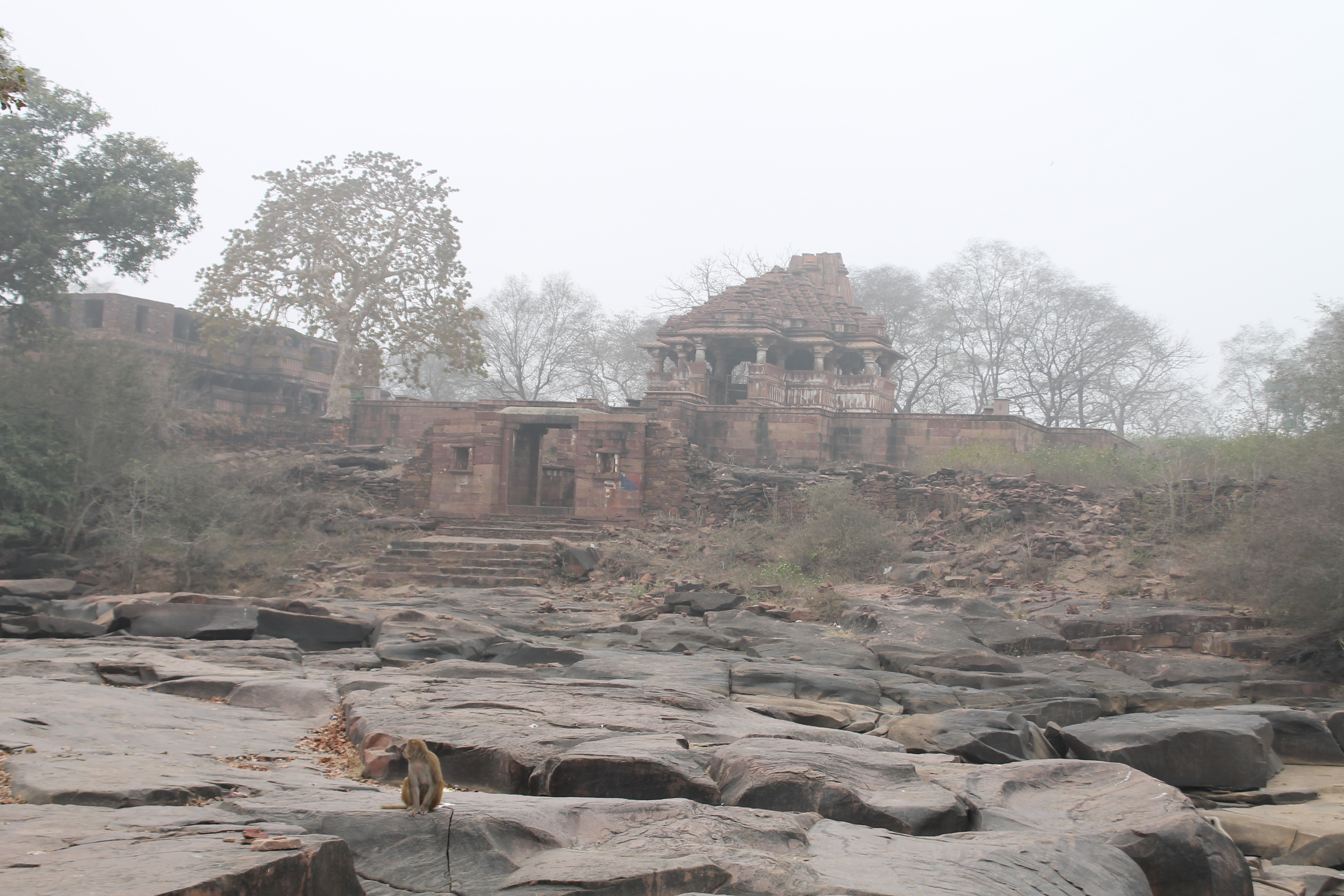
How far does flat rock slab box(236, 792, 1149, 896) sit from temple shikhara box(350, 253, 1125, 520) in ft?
50.8

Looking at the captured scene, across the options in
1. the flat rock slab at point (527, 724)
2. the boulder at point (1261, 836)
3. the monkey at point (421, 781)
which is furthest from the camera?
the boulder at point (1261, 836)

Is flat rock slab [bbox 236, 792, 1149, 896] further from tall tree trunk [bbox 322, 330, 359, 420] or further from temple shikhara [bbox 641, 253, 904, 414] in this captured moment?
tall tree trunk [bbox 322, 330, 359, 420]

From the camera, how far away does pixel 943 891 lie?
10.8 ft

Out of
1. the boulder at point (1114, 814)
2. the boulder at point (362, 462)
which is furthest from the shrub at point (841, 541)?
the boulder at point (362, 462)

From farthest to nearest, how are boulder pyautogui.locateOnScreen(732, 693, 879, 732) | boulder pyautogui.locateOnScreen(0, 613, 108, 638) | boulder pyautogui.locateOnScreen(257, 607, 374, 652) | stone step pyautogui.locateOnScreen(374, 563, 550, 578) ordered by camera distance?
stone step pyautogui.locateOnScreen(374, 563, 550, 578) < boulder pyautogui.locateOnScreen(257, 607, 374, 652) < boulder pyautogui.locateOnScreen(0, 613, 108, 638) < boulder pyautogui.locateOnScreen(732, 693, 879, 732)

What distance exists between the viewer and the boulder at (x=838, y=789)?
14.4 feet

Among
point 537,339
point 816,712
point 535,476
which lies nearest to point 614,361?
point 537,339

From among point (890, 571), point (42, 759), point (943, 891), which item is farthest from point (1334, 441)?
point (42, 759)

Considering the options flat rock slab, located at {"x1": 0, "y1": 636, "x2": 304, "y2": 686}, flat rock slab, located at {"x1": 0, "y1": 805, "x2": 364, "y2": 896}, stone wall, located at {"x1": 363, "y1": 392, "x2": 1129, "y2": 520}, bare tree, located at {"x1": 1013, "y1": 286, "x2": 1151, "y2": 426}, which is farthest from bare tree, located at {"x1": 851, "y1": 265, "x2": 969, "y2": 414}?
flat rock slab, located at {"x1": 0, "y1": 805, "x2": 364, "y2": 896}

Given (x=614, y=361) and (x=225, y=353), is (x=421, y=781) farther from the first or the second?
(x=614, y=361)

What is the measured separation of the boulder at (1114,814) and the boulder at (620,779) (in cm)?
128

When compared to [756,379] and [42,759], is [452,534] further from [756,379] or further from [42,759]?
[42,759]

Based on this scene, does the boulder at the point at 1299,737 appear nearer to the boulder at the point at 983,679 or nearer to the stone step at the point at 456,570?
the boulder at the point at 983,679

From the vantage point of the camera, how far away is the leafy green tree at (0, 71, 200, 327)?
66.1ft
